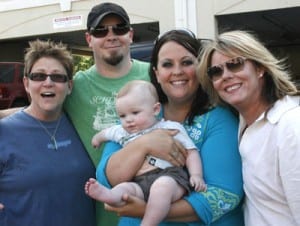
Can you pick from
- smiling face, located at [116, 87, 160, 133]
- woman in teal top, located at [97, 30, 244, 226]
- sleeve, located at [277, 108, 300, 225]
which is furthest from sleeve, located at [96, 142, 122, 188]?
sleeve, located at [277, 108, 300, 225]

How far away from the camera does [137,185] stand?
285 centimetres

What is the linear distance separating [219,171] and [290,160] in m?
0.48

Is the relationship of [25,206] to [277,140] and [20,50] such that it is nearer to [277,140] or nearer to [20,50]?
[277,140]

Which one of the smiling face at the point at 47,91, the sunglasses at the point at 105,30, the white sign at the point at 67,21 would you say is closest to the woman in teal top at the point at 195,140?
the smiling face at the point at 47,91

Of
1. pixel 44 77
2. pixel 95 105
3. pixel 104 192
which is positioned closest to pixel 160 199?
pixel 104 192

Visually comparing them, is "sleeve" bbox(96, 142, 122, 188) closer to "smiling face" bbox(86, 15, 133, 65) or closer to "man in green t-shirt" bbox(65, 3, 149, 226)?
"man in green t-shirt" bbox(65, 3, 149, 226)

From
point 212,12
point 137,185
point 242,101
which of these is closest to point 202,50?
point 242,101

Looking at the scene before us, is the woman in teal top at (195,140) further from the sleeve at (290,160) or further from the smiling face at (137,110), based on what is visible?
the sleeve at (290,160)

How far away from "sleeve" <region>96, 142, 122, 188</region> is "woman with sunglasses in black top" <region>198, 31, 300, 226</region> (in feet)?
2.30

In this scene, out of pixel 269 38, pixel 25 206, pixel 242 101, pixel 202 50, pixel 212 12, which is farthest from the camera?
pixel 269 38

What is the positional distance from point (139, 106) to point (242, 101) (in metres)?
0.65

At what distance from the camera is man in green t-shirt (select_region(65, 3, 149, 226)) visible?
356 cm

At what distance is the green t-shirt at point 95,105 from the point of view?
3.55 meters

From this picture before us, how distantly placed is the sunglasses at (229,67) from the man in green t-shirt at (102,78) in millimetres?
953
